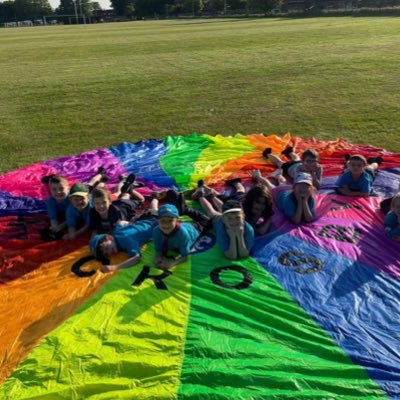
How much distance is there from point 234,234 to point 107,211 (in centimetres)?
166

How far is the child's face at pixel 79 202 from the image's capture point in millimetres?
5300

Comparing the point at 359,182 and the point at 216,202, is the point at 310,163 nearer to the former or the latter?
the point at 359,182

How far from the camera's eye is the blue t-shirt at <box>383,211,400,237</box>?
4844 millimetres

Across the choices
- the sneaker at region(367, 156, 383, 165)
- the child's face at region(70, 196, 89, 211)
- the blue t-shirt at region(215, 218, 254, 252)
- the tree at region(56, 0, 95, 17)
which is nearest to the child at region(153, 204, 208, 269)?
the blue t-shirt at region(215, 218, 254, 252)

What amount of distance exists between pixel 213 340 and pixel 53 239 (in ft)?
9.14

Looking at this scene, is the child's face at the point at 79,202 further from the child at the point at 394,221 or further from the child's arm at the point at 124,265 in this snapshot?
the child at the point at 394,221

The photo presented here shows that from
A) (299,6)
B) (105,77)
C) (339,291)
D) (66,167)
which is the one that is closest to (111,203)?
(66,167)

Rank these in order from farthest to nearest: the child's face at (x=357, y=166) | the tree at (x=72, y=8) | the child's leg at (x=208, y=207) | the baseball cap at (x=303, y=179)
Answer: the tree at (x=72, y=8) < the child's face at (x=357, y=166) < the child's leg at (x=208, y=207) < the baseball cap at (x=303, y=179)

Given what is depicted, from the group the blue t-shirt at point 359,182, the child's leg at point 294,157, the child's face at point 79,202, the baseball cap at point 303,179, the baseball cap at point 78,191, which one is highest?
the baseball cap at point 303,179

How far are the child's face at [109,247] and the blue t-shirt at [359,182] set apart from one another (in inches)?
Result: 131

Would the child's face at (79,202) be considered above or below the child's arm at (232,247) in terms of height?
above

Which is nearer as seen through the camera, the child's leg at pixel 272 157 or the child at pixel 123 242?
the child at pixel 123 242

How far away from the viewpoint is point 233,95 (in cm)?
1348

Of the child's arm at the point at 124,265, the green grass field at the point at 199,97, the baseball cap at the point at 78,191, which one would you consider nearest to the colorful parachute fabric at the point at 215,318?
the child's arm at the point at 124,265
